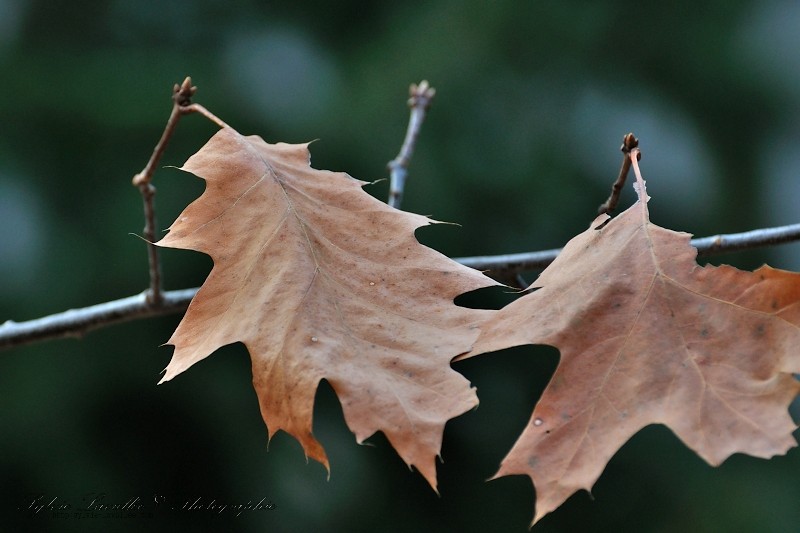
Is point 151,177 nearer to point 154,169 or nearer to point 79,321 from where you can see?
point 154,169

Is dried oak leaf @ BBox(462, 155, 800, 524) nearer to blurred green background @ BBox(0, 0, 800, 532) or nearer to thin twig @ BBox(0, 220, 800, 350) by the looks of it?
thin twig @ BBox(0, 220, 800, 350)

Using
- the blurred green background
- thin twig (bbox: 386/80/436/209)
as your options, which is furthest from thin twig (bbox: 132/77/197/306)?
the blurred green background

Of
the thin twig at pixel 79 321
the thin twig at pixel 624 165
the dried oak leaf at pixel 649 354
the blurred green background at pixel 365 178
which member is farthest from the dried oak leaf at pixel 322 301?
the blurred green background at pixel 365 178

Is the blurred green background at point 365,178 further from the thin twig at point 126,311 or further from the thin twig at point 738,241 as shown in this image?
the thin twig at point 738,241

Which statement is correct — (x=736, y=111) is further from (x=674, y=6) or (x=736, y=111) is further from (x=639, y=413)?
(x=639, y=413)

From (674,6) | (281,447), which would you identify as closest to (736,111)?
(674,6)
